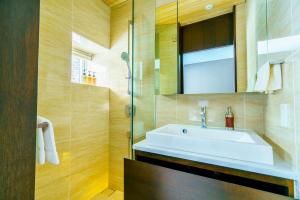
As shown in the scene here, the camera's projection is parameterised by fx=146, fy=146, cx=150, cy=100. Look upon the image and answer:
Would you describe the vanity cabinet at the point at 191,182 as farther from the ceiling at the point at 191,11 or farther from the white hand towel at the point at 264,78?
the ceiling at the point at 191,11

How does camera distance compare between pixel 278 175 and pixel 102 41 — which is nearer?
pixel 278 175

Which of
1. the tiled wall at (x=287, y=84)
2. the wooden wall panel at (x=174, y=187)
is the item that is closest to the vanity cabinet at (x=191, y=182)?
the wooden wall panel at (x=174, y=187)

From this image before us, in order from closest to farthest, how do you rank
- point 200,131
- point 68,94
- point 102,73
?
point 200,131
point 68,94
point 102,73

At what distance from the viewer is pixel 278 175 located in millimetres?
637

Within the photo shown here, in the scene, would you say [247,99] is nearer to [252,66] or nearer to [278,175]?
[252,66]

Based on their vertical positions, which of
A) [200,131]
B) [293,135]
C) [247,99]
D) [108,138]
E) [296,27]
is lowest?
[108,138]

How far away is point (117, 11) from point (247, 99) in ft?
5.87

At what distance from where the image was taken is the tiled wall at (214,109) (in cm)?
113

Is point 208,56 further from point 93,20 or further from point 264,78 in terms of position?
point 93,20

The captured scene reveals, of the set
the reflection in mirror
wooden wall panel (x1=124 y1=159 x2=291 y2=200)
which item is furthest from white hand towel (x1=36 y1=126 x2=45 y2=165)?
the reflection in mirror

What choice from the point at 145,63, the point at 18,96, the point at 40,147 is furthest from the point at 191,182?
the point at 145,63

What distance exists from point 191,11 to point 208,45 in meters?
0.36

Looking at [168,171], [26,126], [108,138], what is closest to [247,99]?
→ [168,171]

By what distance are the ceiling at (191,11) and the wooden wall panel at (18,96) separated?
4.24 ft
